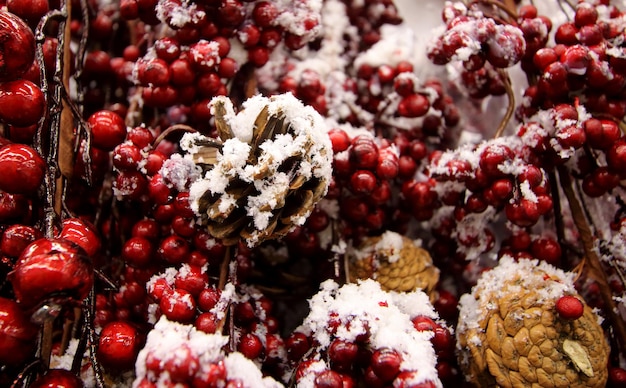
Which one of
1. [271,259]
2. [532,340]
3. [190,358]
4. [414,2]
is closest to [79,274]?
[190,358]

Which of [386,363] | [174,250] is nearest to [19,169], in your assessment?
[174,250]

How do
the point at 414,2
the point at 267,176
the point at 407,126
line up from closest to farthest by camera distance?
the point at 267,176
the point at 407,126
the point at 414,2

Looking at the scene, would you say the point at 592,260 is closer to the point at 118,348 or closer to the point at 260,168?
the point at 260,168

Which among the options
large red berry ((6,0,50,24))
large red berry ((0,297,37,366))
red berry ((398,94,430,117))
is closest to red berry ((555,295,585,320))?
red berry ((398,94,430,117))

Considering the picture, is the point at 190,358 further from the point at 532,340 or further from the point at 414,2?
the point at 414,2

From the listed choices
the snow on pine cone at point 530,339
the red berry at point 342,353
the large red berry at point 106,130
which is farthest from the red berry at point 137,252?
the snow on pine cone at point 530,339

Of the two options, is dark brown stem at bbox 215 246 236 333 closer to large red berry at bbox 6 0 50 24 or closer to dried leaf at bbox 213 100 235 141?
dried leaf at bbox 213 100 235 141

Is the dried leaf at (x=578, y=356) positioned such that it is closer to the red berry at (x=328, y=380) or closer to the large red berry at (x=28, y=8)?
the red berry at (x=328, y=380)
